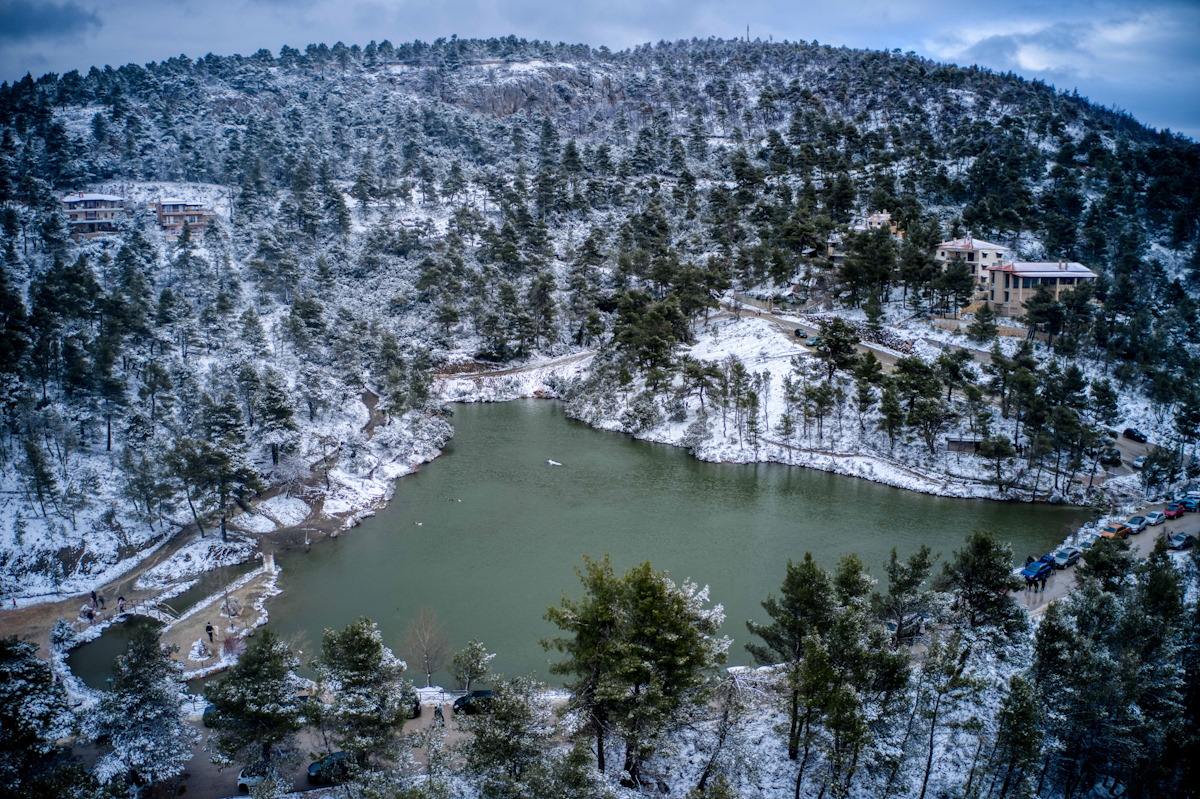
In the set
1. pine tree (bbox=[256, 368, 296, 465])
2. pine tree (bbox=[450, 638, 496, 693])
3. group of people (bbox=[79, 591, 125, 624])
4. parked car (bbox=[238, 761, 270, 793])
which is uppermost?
pine tree (bbox=[256, 368, 296, 465])

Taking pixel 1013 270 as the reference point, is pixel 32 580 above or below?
below

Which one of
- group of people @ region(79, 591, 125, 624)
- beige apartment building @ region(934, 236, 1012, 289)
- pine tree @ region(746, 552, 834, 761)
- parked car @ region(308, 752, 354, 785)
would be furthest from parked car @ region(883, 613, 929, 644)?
beige apartment building @ region(934, 236, 1012, 289)

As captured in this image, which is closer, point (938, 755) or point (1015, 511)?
point (938, 755)

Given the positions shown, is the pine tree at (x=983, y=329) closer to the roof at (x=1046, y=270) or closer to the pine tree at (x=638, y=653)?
the roof at (x=1046, y=270)

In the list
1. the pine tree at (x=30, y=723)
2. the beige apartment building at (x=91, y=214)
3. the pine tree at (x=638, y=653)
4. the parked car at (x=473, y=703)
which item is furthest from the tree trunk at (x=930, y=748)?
the beige apartment building at (x=91, y=214)

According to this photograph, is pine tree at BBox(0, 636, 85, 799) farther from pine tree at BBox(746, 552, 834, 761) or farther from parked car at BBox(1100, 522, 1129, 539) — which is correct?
parked car at BBox(1100, 522, 1129, 539)

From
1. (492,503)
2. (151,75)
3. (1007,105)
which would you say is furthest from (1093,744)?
(151,75)

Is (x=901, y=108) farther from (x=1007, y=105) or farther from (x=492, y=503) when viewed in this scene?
(x=492, y=503)
